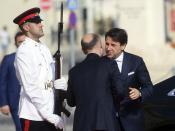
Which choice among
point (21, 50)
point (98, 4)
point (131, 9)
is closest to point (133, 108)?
point (21, 50)

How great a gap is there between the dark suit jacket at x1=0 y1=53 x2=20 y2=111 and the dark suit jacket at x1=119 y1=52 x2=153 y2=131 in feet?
9.07

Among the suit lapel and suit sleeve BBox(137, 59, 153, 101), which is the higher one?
the suit lapel

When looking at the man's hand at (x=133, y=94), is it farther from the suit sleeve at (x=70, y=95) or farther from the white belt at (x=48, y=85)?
the white belt at (x=48, y=85)

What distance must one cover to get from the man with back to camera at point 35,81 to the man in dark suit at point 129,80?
0.58m

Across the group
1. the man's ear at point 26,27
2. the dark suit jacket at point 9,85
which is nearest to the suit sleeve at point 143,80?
the man's ear at point 26,27

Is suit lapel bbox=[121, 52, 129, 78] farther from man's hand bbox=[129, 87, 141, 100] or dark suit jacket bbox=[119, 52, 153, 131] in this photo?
man's hand bbox=[129, 87, 141, 100]

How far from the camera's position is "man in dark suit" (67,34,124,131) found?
22.8ft

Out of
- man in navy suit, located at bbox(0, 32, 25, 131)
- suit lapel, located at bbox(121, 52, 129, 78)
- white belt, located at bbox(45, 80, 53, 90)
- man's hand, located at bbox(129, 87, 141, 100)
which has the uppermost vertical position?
suit lapel, located at bbox(121, 52, 129, 78)

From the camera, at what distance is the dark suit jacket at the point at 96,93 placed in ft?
22.8

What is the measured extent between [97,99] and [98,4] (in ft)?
176

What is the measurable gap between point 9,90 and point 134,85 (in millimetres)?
2859

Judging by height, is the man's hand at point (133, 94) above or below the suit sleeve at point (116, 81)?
below

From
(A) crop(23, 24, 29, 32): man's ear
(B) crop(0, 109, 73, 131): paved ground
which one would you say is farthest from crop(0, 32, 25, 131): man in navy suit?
(B) crop(0, 109, 73, 131): paved ground

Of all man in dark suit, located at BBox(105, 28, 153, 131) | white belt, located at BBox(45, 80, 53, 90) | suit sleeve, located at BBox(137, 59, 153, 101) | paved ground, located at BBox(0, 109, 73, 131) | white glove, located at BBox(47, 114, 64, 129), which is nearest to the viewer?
white glove, located at BBox(47, 114, 64, 129)
